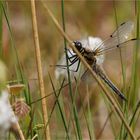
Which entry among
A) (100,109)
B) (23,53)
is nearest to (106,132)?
(100,109)

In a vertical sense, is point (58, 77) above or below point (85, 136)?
above

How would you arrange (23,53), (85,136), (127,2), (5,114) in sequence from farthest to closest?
(127,2) → (23,53) → (85,136) → (5,114)

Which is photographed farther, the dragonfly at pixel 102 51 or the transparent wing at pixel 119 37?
the transparent wing at pixel 119 37

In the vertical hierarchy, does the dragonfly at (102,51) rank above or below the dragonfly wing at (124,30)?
below

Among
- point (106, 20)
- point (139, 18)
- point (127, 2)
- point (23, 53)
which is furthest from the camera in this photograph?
point (106, 20)

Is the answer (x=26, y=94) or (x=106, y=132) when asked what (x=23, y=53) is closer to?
(x=106, y=132)

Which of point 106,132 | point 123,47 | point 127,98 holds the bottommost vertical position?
point 106,132

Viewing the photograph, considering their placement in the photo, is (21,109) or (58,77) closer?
(21,109)

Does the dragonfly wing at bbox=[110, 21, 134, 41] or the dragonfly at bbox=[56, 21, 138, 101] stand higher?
the dragonfly wing at bbox=[110, 21, 134, 41]
